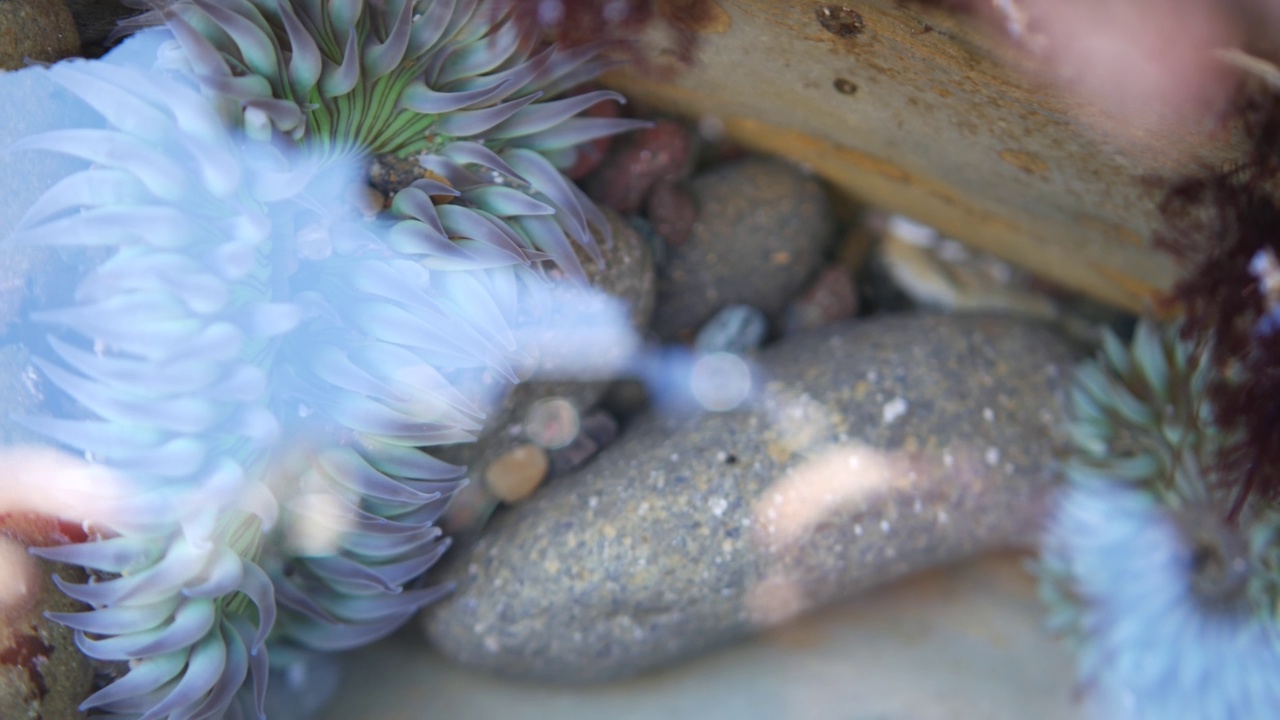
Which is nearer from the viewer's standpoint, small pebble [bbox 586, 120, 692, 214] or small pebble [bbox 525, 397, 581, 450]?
small pebble [bbox 525, 397, 581, 450]

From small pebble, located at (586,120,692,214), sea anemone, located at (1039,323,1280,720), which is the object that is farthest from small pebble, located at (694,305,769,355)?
sea anemone, located at (1039,323,1280,720)

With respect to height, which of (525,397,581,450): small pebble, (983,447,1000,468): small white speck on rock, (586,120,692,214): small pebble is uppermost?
(586,120,692,214): small pebble

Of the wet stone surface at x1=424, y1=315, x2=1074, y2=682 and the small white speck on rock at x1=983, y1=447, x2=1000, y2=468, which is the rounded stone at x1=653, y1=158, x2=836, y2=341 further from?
the small white speck on rock at x1=983, y1=447, x2=1000, y2=468

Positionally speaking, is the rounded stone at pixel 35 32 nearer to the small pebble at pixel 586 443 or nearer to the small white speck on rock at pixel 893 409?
the small pebble at pixel 586 443

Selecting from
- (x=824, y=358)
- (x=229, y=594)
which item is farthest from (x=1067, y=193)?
(x=229, y=594)

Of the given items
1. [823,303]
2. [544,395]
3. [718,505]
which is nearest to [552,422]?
[544,395]
